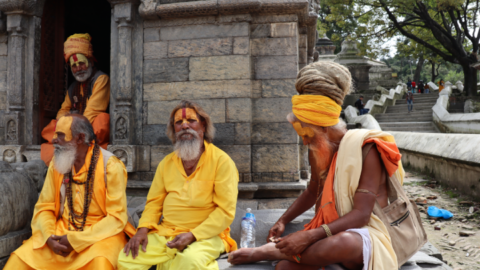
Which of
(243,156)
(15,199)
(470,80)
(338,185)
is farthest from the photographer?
(470,80)

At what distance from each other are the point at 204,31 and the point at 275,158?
6.42 feet

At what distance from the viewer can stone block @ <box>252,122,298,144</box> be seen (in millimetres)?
4586

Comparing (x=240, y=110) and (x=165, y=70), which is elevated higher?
(x=165, y=70)

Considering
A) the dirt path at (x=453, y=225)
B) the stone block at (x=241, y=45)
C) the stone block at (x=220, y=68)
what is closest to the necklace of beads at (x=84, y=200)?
the stone block at (x=220, y=68)

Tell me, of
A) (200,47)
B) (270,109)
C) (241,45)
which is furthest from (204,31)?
(270,109)

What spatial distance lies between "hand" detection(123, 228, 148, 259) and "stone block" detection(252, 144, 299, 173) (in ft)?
6.19

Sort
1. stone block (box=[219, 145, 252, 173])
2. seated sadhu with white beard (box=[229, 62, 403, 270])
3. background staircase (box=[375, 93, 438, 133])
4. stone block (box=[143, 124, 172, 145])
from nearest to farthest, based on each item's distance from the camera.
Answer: seated sadhu with white beard (box=[229, 62, 403, 270]) < stone block (box=[219, 145, 252, 173]) < stone block (box=[143, 124, 172, 145]) < background staircase (box=[375, 93, 438, 133])

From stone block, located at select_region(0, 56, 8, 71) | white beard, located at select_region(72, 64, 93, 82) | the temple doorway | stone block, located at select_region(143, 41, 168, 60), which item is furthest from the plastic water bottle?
stone block, located at select_region(0, 56, 8, 71)

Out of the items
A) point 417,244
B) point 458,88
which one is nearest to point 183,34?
point 417,244

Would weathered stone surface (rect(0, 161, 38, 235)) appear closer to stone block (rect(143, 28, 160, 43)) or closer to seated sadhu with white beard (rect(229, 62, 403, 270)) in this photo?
stone block (rect(143, 28, 160, 43))

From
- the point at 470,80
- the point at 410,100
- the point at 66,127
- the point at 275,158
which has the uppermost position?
the point at 470,80

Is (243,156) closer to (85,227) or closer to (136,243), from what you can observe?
(136,243)

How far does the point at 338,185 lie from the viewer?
2414 millimetres

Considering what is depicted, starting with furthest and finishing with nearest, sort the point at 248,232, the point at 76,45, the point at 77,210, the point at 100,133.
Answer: the point at 76,45, the point at 100,133, the point at 248,232, the point at 77,210
